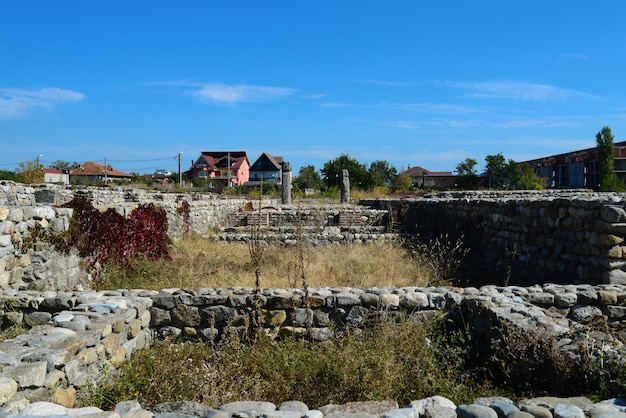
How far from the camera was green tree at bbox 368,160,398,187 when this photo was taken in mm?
41525

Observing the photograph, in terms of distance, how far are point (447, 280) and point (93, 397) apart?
5853 mm

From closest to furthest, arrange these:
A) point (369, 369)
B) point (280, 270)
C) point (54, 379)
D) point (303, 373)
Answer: point (54, 379) < point (369, 369) < point (303, 373) < point (280, 270)

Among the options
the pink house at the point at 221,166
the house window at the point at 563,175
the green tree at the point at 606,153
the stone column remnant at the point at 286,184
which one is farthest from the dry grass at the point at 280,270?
the pink house at the point at 221,166

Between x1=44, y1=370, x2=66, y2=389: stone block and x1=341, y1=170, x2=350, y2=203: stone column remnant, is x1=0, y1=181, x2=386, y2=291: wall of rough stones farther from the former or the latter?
x1=341, y1=170, x2=350, y2=203: stone column remnant

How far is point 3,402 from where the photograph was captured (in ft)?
9.03

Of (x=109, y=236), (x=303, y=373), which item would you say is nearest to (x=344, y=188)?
(x=109, y=236)

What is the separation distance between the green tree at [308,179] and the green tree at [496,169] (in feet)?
56.3

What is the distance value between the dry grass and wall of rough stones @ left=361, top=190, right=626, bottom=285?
1467mm

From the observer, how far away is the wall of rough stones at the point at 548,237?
20.3 ft

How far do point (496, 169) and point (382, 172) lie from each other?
30.9 ft

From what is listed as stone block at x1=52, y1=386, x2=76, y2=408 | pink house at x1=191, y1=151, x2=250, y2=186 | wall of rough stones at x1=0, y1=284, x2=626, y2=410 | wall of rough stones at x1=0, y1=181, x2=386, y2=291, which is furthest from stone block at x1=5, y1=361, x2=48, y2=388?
pink house at x1=191, y1=151, x2=250, y2=186

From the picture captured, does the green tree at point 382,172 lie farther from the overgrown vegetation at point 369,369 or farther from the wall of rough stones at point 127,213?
the overgrown vegetation at point 369,369

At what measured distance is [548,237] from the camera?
295 inches

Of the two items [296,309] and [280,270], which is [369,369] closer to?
[296,309]
